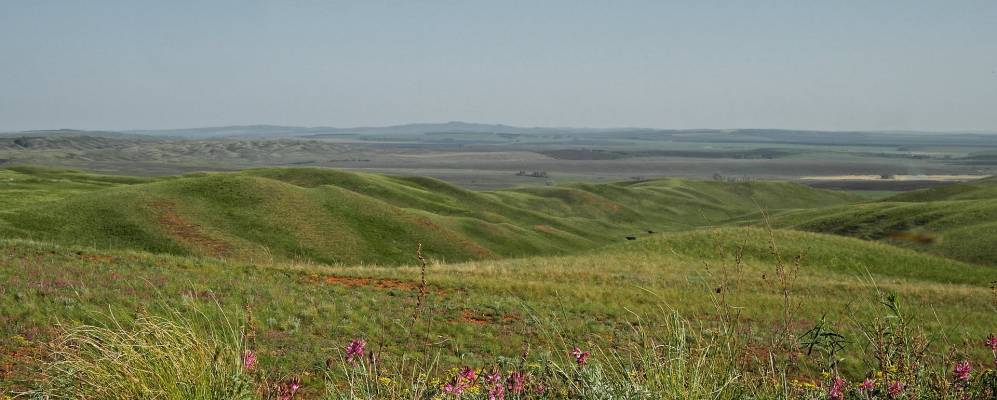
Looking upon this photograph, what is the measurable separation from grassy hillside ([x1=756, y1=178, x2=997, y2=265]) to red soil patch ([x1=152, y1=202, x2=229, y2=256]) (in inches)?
1817

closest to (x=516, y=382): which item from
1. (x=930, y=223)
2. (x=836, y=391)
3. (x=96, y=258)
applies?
(x=836, y=391)

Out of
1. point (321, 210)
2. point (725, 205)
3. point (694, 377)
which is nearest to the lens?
point (694, 377)

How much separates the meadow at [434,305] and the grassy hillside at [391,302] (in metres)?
0.12

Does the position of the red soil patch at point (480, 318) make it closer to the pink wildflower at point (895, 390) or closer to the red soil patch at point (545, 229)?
the pink wildflower at point (895, 390)

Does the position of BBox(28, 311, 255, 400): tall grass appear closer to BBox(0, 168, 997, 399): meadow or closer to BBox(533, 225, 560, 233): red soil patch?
BBox(0, 168, 997, 399): meadow

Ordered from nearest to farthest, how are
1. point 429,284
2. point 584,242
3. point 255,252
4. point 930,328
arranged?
point 930,328
point 429,284
point 255,252
point 584,242

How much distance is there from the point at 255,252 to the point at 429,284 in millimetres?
22525

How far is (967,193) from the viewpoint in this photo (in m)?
97.8

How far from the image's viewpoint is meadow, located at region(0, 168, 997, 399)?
7.54 meters

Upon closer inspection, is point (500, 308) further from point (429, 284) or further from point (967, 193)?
point (967, 193)

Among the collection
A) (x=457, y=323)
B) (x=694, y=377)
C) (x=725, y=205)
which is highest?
(x=694, y=377)

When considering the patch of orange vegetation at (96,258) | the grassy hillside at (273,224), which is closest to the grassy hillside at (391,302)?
the patch of orange vegetation at (96,258)

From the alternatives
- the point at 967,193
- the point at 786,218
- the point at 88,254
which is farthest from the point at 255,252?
the point at 967,193

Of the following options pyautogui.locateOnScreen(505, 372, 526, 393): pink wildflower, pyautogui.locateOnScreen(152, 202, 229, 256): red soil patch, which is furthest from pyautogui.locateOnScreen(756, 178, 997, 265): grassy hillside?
pyautogui.locateOnScreen(505, 372, 526, 393): pink wildflower
